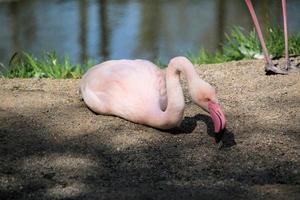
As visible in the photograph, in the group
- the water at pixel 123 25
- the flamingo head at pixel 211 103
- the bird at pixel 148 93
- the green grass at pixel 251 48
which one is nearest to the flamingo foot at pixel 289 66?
the green grass at pixel 251 48

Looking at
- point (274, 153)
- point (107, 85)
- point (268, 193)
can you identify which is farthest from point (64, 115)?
point (268, 193)

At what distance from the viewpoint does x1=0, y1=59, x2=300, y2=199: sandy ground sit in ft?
7.91

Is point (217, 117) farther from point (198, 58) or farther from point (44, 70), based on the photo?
point (198, 58)

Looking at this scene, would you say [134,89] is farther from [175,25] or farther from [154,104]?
[175,25]

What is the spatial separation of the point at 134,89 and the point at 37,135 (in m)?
0.52

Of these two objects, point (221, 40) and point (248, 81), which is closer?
point (248, 81)

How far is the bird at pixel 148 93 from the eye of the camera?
2.80m

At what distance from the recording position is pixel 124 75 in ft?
10.5

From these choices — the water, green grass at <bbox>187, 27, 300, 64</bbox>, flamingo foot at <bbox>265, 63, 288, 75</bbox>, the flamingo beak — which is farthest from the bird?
the water

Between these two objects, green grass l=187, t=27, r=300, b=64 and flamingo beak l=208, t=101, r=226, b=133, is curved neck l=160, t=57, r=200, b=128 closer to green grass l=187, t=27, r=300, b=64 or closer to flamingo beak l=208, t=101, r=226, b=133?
flamingo beak l=208, t=101, r=226, b=133

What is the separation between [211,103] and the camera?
109 inches

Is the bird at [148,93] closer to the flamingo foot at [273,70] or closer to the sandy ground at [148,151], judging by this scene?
the sandy ground at [148,151]

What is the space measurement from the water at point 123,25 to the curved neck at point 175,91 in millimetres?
2877

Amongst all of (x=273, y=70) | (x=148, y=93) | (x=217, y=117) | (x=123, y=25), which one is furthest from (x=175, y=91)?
(x=123, y=25)
